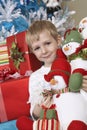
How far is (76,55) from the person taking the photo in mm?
834

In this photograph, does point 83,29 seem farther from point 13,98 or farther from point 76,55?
point 13,98

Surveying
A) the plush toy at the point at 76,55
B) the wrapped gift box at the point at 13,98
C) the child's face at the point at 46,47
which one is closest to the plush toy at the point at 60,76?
the plush toy at the point at 76,55

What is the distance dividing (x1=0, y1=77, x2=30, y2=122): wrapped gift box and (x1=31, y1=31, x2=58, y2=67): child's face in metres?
0.29

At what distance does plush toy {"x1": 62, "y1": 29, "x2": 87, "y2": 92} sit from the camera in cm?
77

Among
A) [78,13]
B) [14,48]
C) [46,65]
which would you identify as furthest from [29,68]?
[78,13]

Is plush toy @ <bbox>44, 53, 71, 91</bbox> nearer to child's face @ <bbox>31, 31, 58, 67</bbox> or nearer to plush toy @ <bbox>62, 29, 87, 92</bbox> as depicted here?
plush toy @ <bbox>62, 29, 87, 92</bbox>

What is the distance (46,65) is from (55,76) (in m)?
0.26

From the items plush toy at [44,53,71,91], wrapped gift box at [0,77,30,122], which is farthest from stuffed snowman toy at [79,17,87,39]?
wrapped gift box at [0,77,30,122]

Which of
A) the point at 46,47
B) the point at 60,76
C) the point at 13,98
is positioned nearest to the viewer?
the point at 60,76

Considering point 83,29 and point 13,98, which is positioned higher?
point 83,29

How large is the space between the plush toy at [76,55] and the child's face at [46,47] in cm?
12

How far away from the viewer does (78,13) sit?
2.29 meters

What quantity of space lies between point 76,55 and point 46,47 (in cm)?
20

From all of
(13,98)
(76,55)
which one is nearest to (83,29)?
(76,55)
